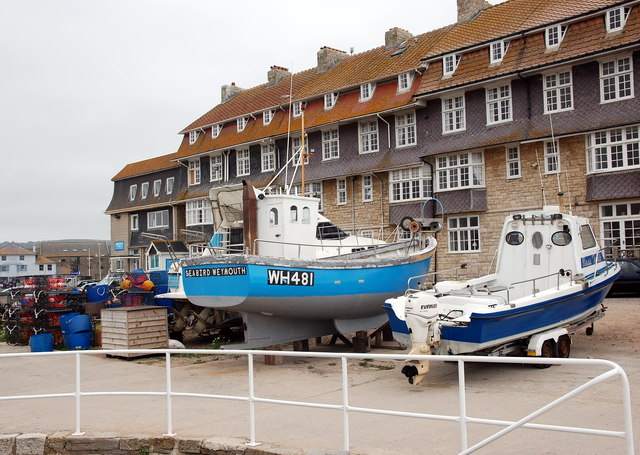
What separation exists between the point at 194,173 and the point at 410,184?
18.7 m

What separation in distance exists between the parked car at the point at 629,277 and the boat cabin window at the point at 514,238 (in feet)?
31.5

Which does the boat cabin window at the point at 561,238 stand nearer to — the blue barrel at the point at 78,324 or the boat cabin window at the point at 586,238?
the boat cabin window at the point at 586,238

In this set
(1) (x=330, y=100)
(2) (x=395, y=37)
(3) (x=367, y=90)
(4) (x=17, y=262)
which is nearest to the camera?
(3) (x=367, y=90)

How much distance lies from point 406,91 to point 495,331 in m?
22.7

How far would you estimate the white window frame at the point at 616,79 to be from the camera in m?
23.5

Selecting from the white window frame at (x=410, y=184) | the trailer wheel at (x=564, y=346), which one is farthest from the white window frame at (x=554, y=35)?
the trailer wheel at (x=564, y=346)

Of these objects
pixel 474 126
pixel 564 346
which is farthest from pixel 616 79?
pixel 564 346

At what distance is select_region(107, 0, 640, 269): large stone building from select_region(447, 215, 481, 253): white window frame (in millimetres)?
47

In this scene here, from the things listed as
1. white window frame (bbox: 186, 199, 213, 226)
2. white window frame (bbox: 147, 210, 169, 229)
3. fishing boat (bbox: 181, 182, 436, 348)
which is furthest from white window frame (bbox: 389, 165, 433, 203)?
white window frame (bbox: 147, 210, 169, 229)

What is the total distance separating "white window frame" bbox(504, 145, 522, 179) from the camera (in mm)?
26516

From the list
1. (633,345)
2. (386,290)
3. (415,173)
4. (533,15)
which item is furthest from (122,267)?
(633,345)

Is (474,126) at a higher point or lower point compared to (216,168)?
lower

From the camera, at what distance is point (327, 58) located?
131ft

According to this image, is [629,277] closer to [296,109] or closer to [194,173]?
[296,109]
